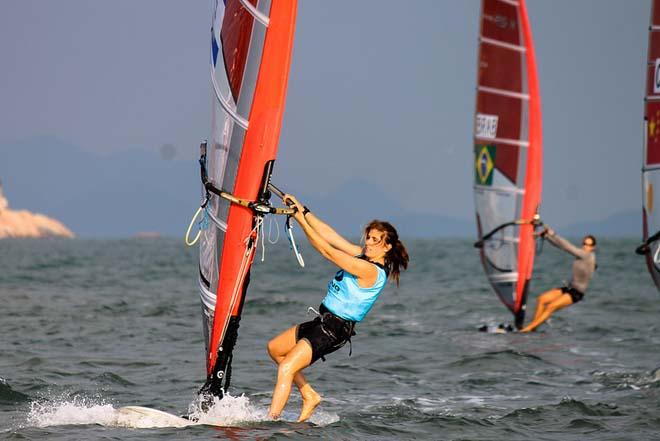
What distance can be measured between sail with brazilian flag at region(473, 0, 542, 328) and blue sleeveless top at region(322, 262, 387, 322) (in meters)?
9.96

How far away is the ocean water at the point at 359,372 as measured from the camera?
29.1ft

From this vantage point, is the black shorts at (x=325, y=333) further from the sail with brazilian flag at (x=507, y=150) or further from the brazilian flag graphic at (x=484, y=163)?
the brazilian flag graphic at (x=484, y=163)

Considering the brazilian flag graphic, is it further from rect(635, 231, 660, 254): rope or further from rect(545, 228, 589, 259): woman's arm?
rect(635, 231, 660, 254): rope

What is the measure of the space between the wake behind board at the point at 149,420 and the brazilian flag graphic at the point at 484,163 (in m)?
11.2

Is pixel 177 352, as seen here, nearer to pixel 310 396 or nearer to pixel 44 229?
pixel 310 396

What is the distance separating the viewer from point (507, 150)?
18438 mm

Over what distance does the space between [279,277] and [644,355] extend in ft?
69.1

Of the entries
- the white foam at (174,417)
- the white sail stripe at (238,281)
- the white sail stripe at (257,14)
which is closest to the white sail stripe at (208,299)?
the white sail stripe at (238,281)

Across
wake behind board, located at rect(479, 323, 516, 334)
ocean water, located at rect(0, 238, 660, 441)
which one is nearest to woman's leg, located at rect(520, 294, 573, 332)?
wake behind board, located at rect(479, 323, 516, 334)

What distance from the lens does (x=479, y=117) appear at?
62.8ft

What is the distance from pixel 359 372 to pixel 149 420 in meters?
4.74

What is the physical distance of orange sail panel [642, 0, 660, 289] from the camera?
1306 centimetres

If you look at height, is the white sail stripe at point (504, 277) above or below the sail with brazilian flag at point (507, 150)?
below

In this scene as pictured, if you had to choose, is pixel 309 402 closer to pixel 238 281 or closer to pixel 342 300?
pixel 342 300
